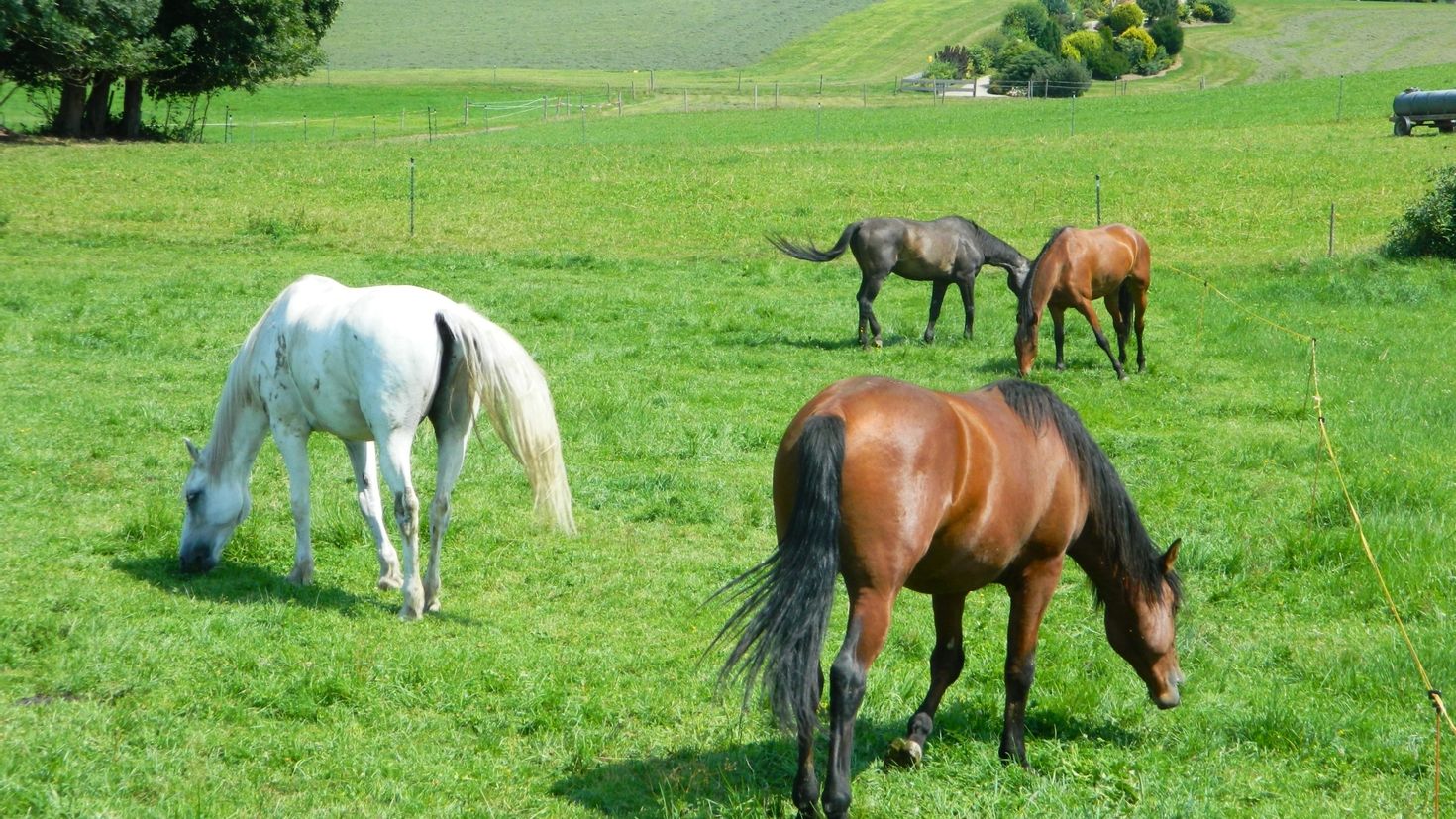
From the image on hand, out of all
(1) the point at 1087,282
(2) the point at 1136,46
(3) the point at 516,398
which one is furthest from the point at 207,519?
(2) the point at 1136,46

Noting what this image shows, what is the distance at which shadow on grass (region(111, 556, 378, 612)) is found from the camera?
24.3 ft

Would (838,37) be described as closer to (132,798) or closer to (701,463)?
(701,463)

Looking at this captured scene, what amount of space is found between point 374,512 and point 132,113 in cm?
3735

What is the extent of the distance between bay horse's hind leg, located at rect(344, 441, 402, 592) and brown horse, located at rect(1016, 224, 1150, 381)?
27.7 feet

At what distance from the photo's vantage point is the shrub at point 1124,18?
75.6 metres

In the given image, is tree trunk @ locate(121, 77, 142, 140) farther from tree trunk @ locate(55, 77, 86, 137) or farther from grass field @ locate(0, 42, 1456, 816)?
grass field @ locate(0, 42, 1456, 816)

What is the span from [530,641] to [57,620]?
94.1 inches

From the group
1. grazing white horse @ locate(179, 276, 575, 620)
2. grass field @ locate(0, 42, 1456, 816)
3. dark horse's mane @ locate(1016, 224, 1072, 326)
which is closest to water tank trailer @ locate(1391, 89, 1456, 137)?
grass field @ locate(0, 42, 1456, 816)

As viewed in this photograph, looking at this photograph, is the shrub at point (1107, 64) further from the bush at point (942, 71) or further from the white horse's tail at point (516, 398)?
the white horse's tail at point (516, 398)

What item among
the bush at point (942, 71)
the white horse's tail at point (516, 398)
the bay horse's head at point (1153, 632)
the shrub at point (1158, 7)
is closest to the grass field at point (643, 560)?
the bay horse's head at point (1153, 632)

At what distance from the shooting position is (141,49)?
3503 centimetres

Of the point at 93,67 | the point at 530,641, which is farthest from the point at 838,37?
the point at 530,641

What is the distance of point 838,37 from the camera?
8831 centimetres

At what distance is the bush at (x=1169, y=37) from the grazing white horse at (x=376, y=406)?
244 feet
